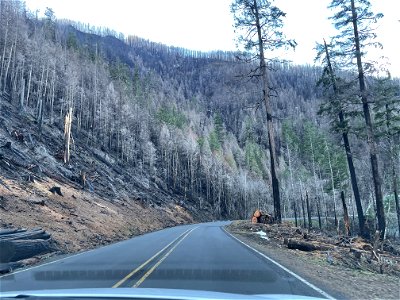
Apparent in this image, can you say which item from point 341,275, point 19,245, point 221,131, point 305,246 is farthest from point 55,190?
point 221,131

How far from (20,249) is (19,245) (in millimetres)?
152

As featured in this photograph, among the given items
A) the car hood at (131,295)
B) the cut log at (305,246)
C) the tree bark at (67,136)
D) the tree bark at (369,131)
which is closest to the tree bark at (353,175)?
the tree bark at (369,131)

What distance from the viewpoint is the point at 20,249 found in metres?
14.1

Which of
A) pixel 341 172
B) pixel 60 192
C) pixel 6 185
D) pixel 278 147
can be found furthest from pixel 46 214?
pixel 278 147

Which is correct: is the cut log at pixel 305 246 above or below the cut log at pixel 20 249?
below

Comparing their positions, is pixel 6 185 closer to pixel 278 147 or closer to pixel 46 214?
pixel 46 214

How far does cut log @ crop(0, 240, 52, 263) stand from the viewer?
1311 centimetres

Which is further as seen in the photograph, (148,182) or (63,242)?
(148,182)

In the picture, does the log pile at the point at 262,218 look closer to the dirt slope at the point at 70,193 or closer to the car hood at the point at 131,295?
the dirt slope at the point at 70,193

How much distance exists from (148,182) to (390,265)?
2031 inches

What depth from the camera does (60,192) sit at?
28.6 m

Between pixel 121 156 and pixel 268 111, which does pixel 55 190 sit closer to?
pixel 268 111

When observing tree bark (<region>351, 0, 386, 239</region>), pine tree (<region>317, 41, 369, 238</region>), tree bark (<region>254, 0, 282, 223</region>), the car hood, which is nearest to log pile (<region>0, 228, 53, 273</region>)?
the car hood

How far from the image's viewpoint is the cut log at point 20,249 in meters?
13.1
